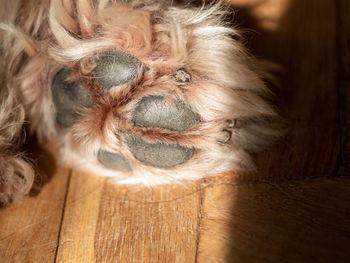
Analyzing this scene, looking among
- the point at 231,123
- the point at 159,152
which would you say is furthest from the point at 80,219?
the point at 231,123

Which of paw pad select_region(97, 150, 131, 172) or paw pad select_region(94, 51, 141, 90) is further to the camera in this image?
paw pad select_region(97, 150, 131, 172)

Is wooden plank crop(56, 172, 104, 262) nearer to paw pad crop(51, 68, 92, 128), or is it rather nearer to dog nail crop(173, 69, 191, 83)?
paw pad crop(51, 68, 92, 128)

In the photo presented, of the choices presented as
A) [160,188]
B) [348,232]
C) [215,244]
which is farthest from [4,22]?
[348,232]

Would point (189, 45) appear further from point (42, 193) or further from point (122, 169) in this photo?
point (42, 193)

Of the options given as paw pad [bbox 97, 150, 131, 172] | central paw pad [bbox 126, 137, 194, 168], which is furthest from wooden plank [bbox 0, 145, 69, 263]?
central paw pad [bbox 126, 137, 194, 168]

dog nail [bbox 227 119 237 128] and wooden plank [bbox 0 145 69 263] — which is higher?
dog nail [bbox 227 119 237 128]

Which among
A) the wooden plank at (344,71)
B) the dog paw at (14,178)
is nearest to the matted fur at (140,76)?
the dog paw at (14,178)

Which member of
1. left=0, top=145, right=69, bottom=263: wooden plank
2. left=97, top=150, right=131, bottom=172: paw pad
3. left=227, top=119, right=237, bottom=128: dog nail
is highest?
left=227, top=119, right=237, bottom=128: dog nail
